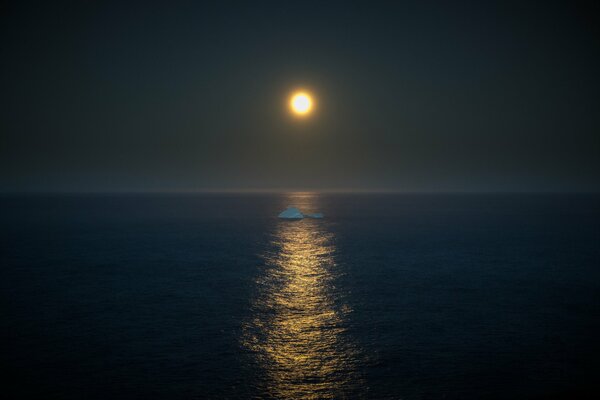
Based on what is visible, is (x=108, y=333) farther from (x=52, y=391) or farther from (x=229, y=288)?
(x=229, y=288)

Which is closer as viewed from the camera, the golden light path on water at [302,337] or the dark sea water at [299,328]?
the golden light path on water at [302,337]

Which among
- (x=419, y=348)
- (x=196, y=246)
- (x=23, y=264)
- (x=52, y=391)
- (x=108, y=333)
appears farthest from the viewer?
(x=196, y=246)

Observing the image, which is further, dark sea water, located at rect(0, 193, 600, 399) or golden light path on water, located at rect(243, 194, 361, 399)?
dark sea water, located at rect(0, 193, 600, 399)

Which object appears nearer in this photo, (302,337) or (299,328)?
(302,337)

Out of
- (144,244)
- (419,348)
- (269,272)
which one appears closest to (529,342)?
(419,348)

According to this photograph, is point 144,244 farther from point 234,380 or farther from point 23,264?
point 234,380

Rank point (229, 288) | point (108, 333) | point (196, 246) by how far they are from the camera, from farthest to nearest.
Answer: point (196, 246)
point (229, 288)
point (108, 333)

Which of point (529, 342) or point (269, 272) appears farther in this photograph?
point (269, 272)
